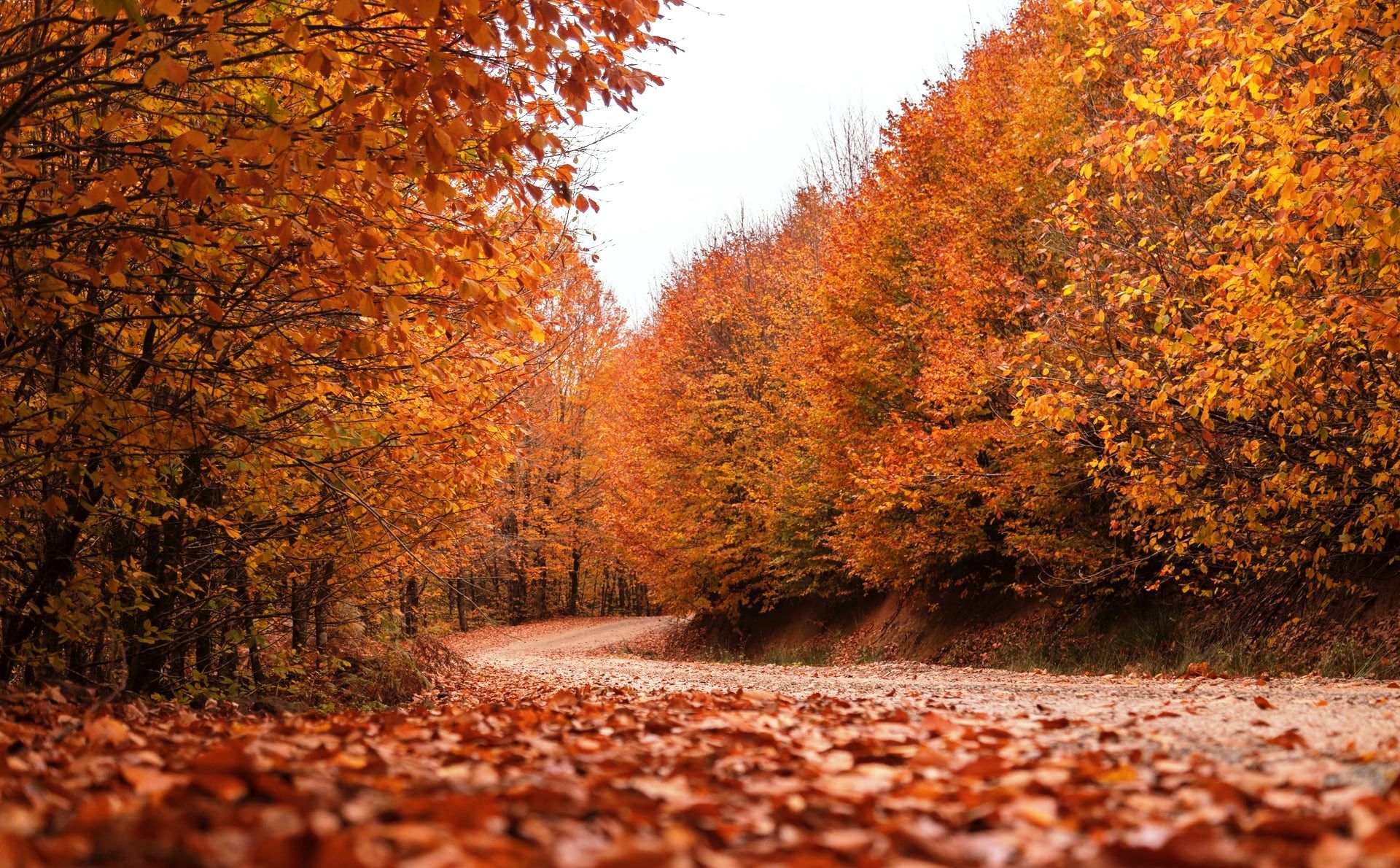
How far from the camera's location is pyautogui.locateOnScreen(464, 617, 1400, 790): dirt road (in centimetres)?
312

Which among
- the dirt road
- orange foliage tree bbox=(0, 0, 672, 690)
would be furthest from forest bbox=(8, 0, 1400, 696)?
the dirt road

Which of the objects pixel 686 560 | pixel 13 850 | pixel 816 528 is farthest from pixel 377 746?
pixel 686 560

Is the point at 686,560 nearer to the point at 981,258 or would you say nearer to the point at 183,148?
the point at 981,258

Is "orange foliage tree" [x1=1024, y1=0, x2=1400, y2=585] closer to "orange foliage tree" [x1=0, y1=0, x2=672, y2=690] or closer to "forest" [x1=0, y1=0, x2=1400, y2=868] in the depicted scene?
"forest" [x1=0, y1=0, x2=1400, y2=868]

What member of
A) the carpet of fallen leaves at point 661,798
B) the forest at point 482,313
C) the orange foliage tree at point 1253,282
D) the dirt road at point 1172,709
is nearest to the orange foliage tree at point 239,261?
the forest at point 482,313

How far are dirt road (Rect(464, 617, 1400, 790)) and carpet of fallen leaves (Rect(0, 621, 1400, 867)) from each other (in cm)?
6

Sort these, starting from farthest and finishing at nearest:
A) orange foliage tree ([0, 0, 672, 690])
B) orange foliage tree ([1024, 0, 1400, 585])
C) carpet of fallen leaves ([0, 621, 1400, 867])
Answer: orange foliage tree ([1024, 0, 1400, 585]) < orange foliage tree ([0, 0, 672, 690]) < carpet of fallen leaves ([0, 621, 1400, 867])

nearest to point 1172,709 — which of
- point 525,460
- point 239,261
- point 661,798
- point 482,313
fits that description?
point 661,798

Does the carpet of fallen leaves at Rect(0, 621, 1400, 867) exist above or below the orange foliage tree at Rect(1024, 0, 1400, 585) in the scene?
below

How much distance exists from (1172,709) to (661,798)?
3683 mm

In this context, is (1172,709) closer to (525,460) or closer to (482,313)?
(482,313)

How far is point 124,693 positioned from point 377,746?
497cm

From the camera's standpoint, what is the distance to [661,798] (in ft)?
7.82

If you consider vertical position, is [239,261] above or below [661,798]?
above
